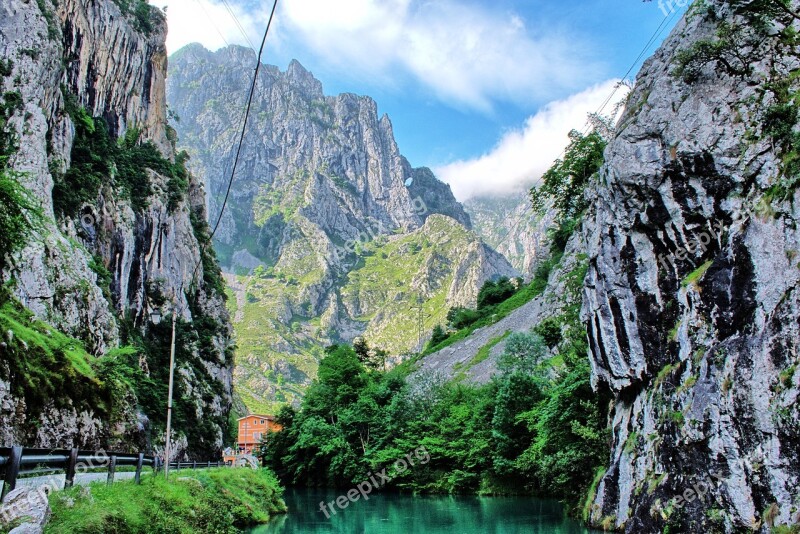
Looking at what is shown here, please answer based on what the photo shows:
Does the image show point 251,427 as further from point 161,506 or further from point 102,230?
point 161,506

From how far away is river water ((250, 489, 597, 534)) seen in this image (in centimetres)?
2258

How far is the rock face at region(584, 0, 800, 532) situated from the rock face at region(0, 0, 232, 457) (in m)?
17.8

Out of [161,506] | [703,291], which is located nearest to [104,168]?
[161,506]

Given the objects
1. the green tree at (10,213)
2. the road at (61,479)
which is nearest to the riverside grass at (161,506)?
the road at (61,479)

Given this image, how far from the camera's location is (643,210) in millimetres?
20672

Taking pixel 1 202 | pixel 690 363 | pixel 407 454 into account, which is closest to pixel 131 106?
pixel 407 454

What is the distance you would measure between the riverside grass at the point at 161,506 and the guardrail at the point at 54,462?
0.50 metres

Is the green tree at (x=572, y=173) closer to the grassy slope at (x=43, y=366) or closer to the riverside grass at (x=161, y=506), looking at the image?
→ the riverside grass at (x=161, y=506)

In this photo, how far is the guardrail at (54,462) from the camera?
313 inches

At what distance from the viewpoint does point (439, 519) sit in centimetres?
2688

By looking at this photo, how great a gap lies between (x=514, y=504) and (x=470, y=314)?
6752 centimetres

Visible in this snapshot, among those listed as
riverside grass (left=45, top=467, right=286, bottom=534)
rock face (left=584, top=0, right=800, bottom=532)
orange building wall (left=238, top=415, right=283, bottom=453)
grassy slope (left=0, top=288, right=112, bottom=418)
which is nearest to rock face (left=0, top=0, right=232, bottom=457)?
grassy slope (left=0, top=288, right=112, bottom=418)

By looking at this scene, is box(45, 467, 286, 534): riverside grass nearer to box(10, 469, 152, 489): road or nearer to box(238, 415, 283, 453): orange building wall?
box(10, 469, 152, 489): road

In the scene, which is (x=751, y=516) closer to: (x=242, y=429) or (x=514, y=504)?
(x=514, y=504)
